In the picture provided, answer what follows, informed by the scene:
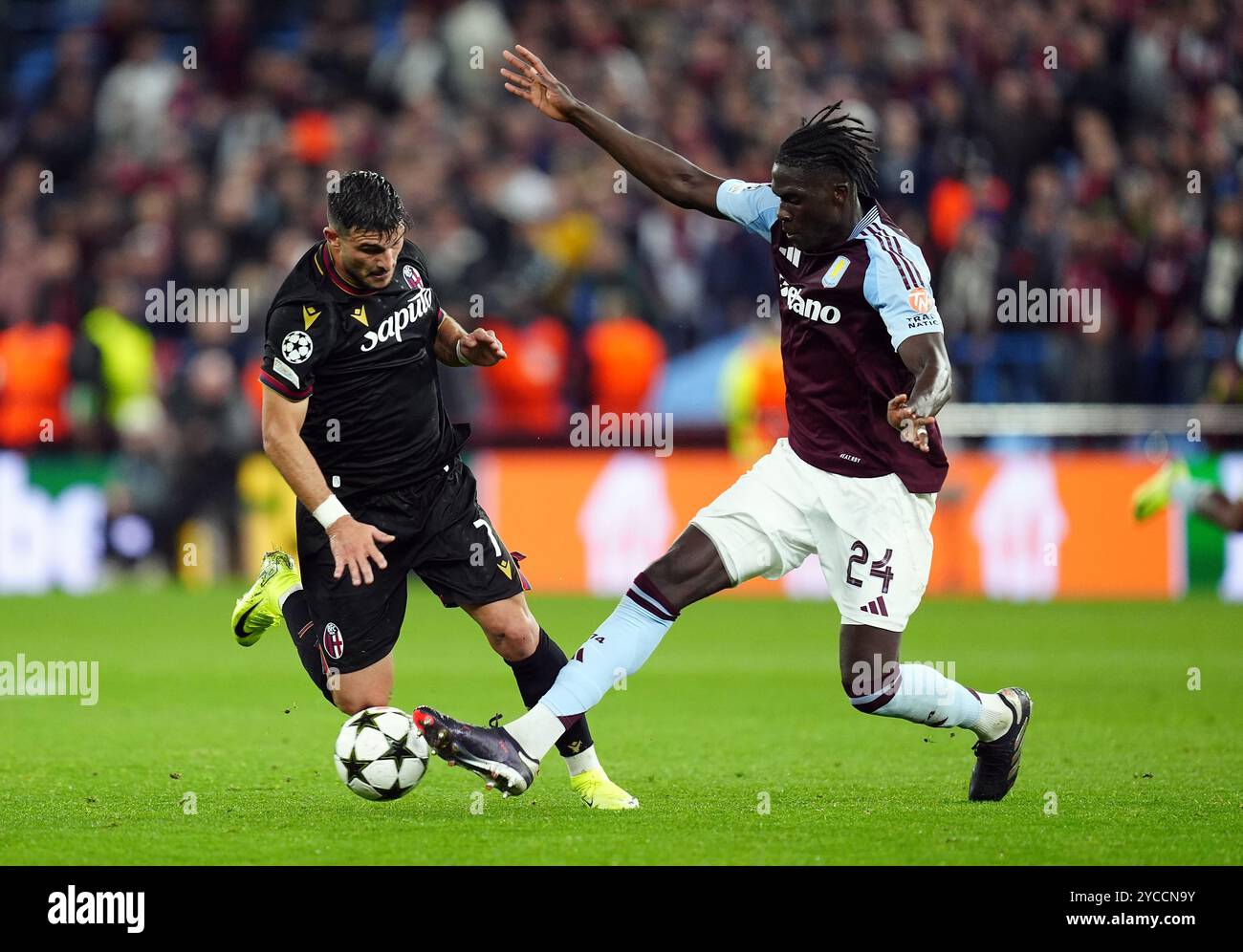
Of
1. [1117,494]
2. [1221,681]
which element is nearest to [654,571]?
[1221,681]

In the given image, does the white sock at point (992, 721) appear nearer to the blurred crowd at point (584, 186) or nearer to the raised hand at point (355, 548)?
the raised hand at point (355, 548)

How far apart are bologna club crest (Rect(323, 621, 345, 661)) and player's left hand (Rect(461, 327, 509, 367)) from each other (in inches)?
46.8

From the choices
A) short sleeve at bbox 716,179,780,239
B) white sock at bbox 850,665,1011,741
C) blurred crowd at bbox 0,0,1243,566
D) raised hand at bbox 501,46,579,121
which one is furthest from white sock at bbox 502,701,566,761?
blurred crowd at bbox 0,0,1243,566

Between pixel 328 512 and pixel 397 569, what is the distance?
2.07 ft

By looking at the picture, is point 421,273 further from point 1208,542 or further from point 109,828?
point 1208,542

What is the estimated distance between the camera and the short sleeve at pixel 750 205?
23.7 feet

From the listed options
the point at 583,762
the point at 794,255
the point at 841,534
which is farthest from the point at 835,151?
the point at 583,762

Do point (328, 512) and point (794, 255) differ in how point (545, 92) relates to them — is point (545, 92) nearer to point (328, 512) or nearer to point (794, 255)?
point (794, 255)

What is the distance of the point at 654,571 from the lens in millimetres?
7016

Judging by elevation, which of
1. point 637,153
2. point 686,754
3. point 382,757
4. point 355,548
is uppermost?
point 637,153

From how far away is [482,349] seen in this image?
24.3 ft

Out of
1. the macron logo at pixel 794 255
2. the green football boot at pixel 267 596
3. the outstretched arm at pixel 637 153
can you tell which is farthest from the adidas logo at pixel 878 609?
the green football boot at pixel 267 596

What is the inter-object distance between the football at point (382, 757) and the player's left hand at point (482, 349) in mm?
1477
